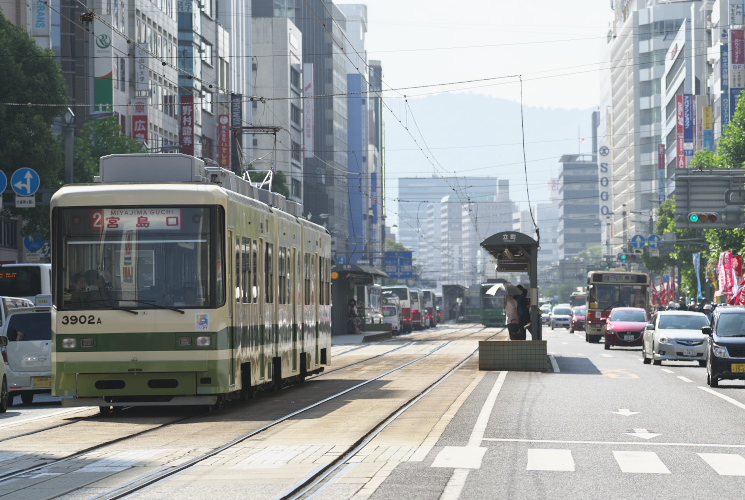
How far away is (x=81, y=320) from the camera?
17500 mm

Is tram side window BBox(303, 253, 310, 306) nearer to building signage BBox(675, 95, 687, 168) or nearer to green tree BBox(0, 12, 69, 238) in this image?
green tree BBox(0, 12, 69, 238)

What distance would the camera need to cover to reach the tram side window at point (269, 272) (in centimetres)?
2086

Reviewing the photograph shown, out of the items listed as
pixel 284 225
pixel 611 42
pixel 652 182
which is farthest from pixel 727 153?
pixel 611 42

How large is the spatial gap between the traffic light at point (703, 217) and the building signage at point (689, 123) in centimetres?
5631

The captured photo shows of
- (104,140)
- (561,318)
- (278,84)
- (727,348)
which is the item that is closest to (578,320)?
(561,318)

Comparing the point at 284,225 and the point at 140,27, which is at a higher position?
the point at 140,27

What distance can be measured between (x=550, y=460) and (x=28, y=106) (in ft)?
113

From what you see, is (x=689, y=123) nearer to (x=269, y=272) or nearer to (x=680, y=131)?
(x=680, y=131)

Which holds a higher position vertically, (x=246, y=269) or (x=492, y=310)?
(x=246, y=269)

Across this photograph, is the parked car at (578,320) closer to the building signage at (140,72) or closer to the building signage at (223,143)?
the building signage at (223,143)

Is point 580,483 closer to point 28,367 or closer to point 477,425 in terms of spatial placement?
point 477,425

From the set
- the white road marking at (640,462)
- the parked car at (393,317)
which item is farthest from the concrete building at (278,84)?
the white road marking at (640,462)

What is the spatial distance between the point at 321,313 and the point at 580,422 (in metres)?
10.7

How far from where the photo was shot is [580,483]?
10.7 metres
